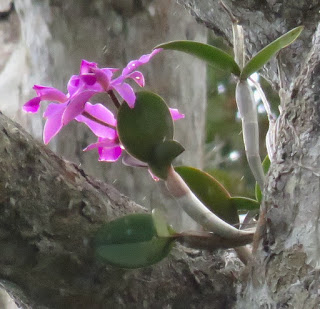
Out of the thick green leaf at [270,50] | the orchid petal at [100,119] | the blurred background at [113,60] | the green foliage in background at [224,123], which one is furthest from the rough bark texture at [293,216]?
the green foliage in background at [224,123]

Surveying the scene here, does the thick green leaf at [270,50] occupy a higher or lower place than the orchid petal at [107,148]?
higher

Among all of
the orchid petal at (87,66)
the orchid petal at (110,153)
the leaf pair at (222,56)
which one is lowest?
the orchid petal at (110,153)

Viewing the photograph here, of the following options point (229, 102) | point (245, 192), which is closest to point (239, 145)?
point (229, 102)

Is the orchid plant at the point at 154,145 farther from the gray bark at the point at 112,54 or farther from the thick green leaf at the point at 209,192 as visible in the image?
the gray bark at the point at 112,54

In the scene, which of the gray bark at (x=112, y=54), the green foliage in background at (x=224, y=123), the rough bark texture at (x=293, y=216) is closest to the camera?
the rough bark texture at (x=293, y=216)

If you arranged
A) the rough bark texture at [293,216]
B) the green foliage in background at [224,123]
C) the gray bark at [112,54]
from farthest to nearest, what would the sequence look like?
the green foliage in background at [224,123] < the gray bark at [112,54] < the rough bark texture at [293,216]

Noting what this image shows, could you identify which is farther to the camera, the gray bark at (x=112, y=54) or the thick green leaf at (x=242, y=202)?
the gray bark at (x=112, y=54)

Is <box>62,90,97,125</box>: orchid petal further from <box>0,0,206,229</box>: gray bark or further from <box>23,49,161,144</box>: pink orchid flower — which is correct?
<box>0,0,206,229</box>: gray bark

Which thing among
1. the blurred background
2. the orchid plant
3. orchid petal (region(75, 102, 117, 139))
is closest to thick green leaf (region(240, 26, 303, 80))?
the orchid plant
